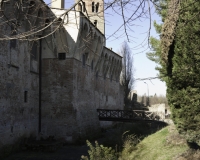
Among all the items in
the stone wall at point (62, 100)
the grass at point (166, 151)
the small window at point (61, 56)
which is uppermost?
the small window at point (61, 56)

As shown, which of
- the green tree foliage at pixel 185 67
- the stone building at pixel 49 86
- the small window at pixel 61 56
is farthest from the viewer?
the small window at pixel 61 56

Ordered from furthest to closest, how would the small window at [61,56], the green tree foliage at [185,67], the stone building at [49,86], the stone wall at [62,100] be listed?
the small window at [61,56] → the stone wall at [62,100] → the stone building at [49,86] → the green tree foliage at [185,67]

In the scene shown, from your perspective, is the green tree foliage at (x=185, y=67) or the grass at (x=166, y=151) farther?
the grass at (x=166, y=151)

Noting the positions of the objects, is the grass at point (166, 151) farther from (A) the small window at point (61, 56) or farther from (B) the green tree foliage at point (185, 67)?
(A) the small window at point (61, 56)

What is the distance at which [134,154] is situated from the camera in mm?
10719

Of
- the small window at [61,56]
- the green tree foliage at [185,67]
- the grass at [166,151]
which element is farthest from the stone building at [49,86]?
the green tree foliage at [185,67]

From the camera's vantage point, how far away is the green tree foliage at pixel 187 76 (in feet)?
23.6

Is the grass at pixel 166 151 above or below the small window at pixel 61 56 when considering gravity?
below

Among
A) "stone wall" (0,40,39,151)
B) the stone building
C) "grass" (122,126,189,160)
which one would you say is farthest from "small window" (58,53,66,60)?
"grass" (122,126,189,160)

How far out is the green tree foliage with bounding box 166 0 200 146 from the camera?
7.18 meters

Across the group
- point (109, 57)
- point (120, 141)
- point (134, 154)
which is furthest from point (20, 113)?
point (109, 57)

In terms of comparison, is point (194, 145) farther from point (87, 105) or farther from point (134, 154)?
point (87, 105)

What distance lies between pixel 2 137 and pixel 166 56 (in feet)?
27.4

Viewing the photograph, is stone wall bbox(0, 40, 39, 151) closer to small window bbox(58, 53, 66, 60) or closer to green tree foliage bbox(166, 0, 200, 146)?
small window bbox(58, 53, 66, 60)
